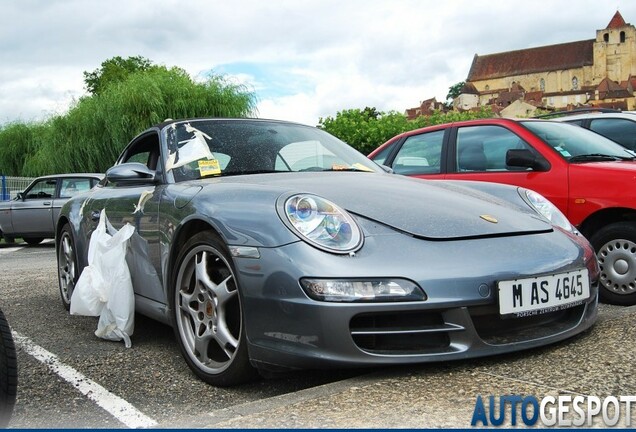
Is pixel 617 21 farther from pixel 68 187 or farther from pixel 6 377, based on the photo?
pixel 6 377

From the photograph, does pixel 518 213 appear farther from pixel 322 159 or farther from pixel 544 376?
pixel 322 159

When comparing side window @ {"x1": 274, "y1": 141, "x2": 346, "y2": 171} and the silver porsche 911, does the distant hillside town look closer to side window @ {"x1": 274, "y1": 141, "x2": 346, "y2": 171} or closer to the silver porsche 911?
side window @ {"x1": 274, "y1": 141, "x2": 346, "y2": 171}

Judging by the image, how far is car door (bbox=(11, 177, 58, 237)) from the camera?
14000 millimetres

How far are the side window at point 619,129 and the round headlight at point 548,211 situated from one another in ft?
12.7

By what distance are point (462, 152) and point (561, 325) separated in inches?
115

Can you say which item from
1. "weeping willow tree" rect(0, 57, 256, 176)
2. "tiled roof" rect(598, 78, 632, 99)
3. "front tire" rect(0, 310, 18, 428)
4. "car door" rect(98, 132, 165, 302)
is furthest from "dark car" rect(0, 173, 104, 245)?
"tiled roof" rect(598, 78, 632, 99)

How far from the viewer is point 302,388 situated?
10.4 ft

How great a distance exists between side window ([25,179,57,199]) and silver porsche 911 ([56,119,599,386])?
11.1 m

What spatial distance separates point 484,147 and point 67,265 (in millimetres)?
3440

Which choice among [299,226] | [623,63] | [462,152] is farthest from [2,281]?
[623,63]

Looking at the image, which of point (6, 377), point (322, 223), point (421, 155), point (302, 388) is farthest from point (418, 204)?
→ point (421, 155)

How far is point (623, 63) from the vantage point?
449ft

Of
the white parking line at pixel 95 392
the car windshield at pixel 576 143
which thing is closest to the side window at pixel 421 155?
the car windshield at pixel 576 143

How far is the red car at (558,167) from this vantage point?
4.66 m
